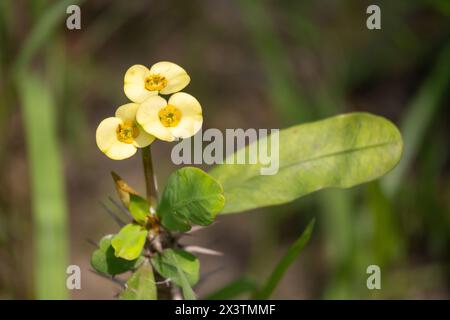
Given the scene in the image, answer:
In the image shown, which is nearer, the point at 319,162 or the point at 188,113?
the point at 188,113

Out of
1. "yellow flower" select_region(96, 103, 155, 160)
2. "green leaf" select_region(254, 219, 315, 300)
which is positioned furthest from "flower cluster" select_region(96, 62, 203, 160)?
"green leaf" select_region(254, 219, 315, 300)

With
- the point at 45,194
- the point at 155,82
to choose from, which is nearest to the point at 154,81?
the point at 155,82

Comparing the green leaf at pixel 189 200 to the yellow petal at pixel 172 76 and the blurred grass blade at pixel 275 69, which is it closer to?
the yellow petal at pixel 172 76

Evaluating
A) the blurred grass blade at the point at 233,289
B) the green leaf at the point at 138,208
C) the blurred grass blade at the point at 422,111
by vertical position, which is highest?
the blurred grass blade at the point at 422,111

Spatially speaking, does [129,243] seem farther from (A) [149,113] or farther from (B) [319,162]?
(B) [319,162]

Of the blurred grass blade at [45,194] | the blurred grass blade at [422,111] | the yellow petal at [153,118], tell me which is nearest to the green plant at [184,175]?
the yellow petal at [153,118]
